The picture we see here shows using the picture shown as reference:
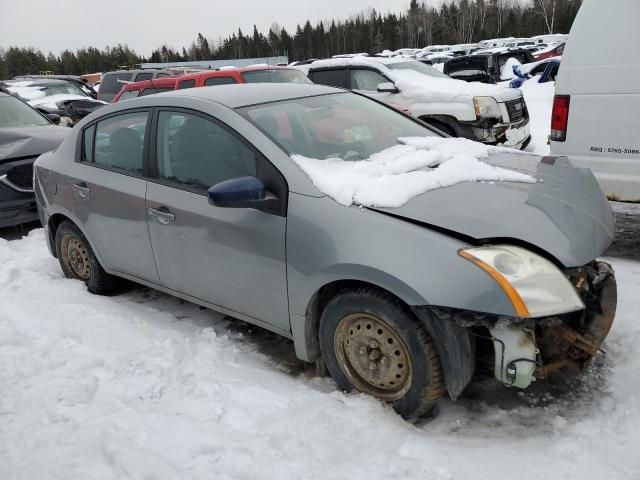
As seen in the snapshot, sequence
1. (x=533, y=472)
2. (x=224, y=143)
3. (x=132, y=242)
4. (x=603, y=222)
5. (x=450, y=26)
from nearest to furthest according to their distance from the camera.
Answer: (x=533, y=472) → (x=603, y=222) → (x=224, y=143) → (x=132, y=242) → (x=450, y=26)

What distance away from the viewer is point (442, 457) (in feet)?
8.07

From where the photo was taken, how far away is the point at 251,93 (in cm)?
363

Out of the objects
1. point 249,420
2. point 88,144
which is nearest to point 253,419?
point 249,420

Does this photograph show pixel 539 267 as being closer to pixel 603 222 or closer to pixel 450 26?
pixel 603 222

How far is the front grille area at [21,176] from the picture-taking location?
6.38 m

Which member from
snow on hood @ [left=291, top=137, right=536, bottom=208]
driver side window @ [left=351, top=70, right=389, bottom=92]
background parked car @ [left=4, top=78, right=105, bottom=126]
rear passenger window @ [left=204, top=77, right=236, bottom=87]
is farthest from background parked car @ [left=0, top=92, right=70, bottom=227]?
background parked car @ [left=4, top=78, right=105, bottom=126]

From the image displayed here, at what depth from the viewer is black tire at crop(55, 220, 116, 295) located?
443 cm

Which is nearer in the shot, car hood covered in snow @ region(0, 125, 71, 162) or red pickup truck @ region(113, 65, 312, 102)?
car hood covered in snow @ region(0, 125, 71, 162)

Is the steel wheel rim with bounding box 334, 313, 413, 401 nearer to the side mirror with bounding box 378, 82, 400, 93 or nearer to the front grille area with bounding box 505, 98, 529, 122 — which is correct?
the front grille area with bounding box 505, 98, 529, 122

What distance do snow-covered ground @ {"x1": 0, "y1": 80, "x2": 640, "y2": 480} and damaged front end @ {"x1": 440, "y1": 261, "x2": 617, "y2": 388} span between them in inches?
11.8

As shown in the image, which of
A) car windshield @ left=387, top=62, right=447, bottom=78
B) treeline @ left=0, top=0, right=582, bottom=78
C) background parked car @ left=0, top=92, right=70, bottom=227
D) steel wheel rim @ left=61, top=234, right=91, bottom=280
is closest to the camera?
steel wheel rim @ left=61, top=234, right=91, bottom=280

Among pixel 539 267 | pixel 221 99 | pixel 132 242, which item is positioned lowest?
pixel 132 242

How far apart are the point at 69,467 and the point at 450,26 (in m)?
91.1

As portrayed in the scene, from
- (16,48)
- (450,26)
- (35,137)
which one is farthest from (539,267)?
(450,26)
